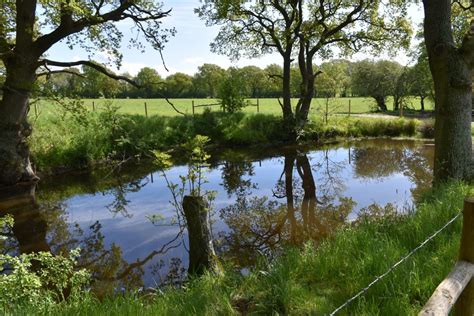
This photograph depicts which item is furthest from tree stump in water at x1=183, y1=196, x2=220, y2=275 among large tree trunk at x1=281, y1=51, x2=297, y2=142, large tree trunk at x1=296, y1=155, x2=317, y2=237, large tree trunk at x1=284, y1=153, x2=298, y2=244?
large tree trunk at x1=281, y1=51, x2=297, y2=142

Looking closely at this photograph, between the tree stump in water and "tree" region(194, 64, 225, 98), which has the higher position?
"tree" region(194, 64, 225, 98)

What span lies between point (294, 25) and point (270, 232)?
16909 mm

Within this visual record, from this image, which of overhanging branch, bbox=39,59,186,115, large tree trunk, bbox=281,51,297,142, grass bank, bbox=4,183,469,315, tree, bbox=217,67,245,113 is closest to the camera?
grass bank, bbox=4,183,469,315

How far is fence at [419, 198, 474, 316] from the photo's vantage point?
6.77ft

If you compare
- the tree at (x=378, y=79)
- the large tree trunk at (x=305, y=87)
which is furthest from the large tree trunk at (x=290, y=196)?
the tree at (x=378, y=79)

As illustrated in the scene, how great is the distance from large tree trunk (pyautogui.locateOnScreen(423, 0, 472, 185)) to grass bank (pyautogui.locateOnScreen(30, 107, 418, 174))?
8335 mm

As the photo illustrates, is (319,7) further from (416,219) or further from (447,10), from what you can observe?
(416,219)

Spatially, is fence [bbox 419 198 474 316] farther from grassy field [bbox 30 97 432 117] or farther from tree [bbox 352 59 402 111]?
tree [bbox 352 59 402 111]

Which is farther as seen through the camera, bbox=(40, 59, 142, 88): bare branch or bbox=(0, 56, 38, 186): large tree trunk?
bbox=(40, 59, 142, 88): bare branch

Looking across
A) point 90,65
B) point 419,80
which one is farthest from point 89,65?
point 419,80

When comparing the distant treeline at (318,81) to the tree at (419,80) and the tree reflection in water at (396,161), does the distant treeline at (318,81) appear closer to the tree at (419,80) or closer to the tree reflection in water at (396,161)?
the tree at (419,80)

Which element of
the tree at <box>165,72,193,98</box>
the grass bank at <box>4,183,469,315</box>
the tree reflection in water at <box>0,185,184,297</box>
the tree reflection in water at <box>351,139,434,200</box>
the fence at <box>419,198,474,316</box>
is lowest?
the tree reflection in water at <box>0,185,184,297</box>

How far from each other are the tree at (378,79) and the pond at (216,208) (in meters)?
20.0

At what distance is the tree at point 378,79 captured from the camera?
35.4 metres
